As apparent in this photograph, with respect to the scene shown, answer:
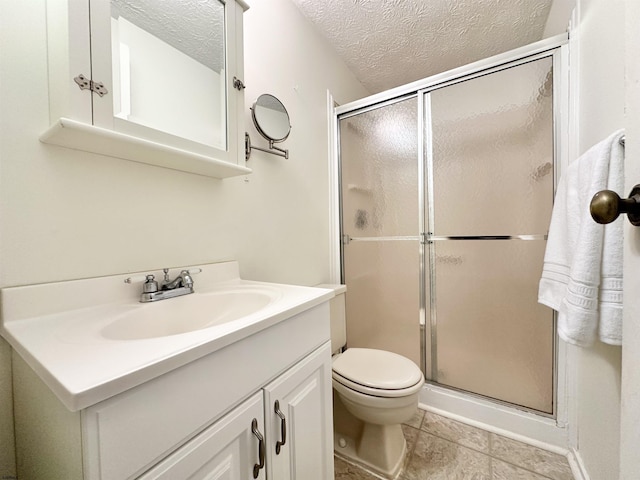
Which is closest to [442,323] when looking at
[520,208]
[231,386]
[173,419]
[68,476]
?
[520,208]

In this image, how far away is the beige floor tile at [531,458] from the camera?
1113 millimetres

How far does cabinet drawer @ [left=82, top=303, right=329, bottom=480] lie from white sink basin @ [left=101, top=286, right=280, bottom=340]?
0.65ft

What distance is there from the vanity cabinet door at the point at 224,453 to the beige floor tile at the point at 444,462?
36.1 inches

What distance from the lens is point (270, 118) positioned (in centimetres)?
122

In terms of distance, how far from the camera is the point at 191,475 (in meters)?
0.46

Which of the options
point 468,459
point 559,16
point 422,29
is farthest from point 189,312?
point 559,16

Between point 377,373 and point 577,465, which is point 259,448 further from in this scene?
point 577,465

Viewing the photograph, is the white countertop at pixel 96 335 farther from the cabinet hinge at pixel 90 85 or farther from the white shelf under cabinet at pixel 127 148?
the cabinet hinge at pixel 90 85

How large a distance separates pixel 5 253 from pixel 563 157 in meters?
2.00

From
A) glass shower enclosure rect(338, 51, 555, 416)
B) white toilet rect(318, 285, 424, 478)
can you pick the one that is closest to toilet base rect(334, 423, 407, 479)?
white toilet rect(318, 285, 424, 478)

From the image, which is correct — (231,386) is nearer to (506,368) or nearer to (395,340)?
(395,340)

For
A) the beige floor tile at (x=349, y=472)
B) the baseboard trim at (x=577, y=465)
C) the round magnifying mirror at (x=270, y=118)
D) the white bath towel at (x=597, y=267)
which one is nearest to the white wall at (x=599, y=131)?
the baseboard trim at (x=577, y=465)

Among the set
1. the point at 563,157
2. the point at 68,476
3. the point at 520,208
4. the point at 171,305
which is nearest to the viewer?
the point at 68,476

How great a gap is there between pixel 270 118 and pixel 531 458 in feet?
6.51
